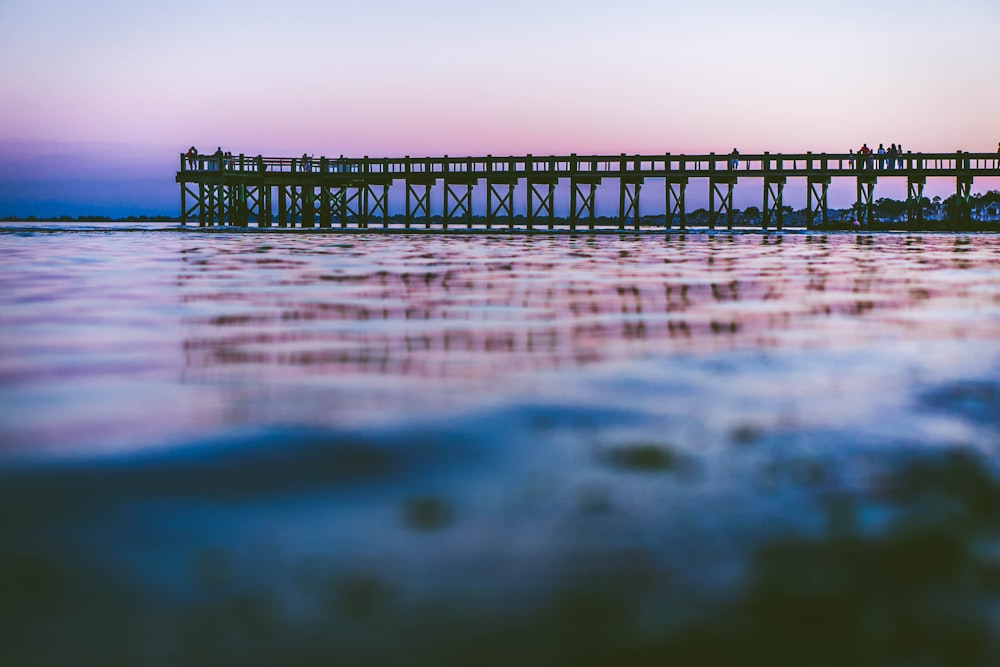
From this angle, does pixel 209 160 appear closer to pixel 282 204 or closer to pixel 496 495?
pixel 282 204

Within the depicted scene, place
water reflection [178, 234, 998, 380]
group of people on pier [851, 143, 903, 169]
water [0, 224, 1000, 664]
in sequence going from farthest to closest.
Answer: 1. group of people on pier [851, 143, 903, 169]
2. water reflection [178, 234, 998, 380]
3. water [0, 224, 1000, 664]

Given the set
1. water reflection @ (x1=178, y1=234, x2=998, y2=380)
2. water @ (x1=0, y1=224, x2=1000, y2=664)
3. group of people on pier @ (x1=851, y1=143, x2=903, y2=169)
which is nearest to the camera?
water @ (x1=0, y1=224, x2=1000, y2=664)

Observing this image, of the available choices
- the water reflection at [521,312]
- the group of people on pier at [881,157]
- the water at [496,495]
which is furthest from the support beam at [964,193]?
the water at [496,495]

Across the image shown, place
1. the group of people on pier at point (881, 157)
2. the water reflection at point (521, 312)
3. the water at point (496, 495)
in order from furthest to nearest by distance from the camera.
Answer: the group of people on pier at point (881, 157) → the water reflection at point (521, 312) → the water at point (496, 495)

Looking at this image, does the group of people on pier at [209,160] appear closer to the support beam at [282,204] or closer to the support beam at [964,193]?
the support beam at [282,204]

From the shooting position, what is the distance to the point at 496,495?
3396 millimetres

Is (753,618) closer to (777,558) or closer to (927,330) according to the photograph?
(777,558)

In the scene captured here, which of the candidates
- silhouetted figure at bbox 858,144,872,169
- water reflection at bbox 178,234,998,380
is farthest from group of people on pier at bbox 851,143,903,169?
water reflection at bbox 178,234,998,380

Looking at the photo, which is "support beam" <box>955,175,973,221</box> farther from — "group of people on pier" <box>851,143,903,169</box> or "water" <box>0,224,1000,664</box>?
"water" <box>0,224,1000,664</box>

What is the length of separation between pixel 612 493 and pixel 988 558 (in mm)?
1169

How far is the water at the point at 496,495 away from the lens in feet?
7.48

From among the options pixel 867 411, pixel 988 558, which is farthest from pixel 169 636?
pixel 867 411

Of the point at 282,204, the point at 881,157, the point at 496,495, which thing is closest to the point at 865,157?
the point at 881,157

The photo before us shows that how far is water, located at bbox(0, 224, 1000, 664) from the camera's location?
7.48ft
